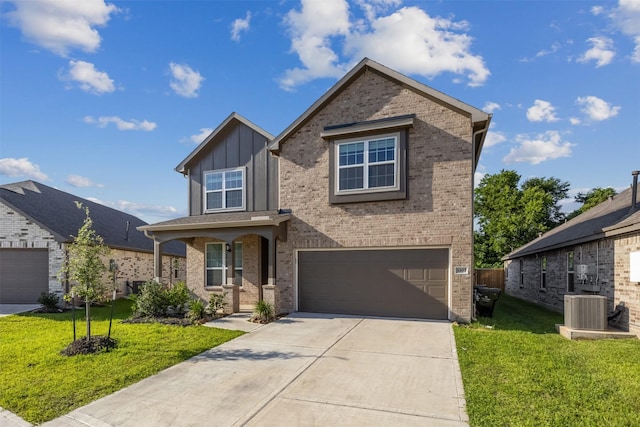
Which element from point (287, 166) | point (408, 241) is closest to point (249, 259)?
point (287, 166)

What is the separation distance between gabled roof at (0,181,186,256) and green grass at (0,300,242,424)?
5.87 metres

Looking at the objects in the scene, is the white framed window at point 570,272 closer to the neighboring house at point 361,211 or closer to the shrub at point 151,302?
the neighboring house at point 361,211

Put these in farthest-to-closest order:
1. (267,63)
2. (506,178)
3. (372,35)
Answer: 1. (506,178)
2. (267,63)
3. (372,35)

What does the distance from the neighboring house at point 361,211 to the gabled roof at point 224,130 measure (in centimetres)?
10

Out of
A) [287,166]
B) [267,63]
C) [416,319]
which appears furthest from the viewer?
[267,63]

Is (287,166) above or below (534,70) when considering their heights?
below

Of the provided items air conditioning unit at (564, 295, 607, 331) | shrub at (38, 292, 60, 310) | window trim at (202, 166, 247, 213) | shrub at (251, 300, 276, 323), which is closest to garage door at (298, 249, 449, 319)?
shrub at (251, 300, 276, 323)

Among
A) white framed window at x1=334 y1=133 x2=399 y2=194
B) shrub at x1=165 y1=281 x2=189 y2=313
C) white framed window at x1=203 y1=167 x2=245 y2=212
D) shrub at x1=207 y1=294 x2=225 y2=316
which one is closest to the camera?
white framed window at x1=334 y1=133 x2=399 y2=194

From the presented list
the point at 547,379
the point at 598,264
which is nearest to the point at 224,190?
the point at 547,379

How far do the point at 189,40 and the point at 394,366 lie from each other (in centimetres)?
1170

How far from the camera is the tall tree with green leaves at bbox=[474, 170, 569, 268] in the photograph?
3372 cm

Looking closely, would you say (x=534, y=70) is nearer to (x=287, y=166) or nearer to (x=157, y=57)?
(x=287, y=166)

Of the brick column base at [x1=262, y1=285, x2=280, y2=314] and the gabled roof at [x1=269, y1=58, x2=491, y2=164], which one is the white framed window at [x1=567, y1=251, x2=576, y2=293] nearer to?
the gabled roof at [x1=269, y1=58, x2=491, y2=164]

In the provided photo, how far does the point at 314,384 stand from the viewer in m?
5.45
